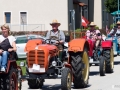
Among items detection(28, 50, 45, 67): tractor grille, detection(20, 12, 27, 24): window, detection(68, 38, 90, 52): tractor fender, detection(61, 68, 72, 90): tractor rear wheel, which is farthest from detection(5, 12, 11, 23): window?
detection(61, 68, 72, 90): tractor rear wheel

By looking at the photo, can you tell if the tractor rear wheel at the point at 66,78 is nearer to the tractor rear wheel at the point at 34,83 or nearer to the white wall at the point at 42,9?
the tractor rear wheel at the point at 34,83

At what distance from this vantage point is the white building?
50906 millimetres

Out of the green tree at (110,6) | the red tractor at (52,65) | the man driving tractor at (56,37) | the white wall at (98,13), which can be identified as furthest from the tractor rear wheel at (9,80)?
the white wall at (98,13)

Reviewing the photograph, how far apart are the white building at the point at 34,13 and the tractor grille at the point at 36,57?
36.7 meters

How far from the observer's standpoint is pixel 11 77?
12.2m

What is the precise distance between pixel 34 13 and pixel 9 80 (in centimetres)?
3930

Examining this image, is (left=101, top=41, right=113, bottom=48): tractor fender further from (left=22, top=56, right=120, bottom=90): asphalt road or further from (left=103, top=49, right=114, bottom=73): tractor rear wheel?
(left=22, top=56, right=120, bottom=90): asphalt road

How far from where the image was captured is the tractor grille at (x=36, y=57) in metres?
13.8

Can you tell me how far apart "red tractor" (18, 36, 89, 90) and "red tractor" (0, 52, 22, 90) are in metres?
1.02

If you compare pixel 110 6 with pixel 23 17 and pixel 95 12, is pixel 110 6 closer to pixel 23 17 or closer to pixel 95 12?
pixel 95 12

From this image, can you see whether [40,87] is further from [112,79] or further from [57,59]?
[112,79]

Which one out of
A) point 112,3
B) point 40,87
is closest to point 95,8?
point 112,3

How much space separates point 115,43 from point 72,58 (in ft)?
36.2

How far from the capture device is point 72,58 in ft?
48.3
